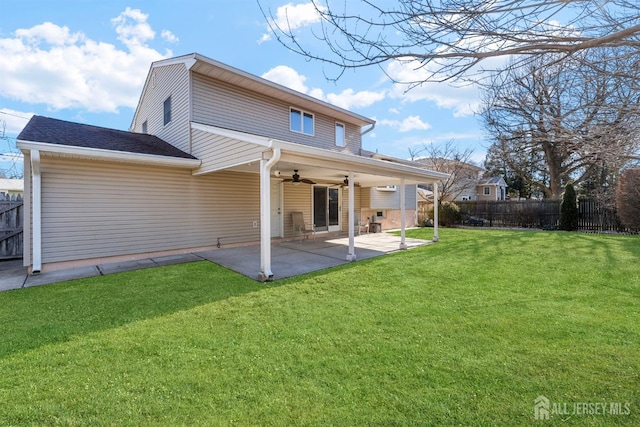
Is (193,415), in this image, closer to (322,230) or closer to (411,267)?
(411,267)

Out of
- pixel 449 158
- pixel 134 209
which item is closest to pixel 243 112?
pixel 134 209

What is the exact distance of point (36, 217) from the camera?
20.5ft

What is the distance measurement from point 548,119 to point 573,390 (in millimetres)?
3289

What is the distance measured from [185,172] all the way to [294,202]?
4.14 metres

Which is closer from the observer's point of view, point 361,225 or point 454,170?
point 361,225

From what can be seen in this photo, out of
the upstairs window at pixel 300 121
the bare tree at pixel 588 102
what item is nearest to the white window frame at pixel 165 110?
the upstairs window at pixel 300 121

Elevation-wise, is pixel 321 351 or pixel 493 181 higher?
pixel 493 181

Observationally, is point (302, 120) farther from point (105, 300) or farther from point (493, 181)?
point (493, 181)

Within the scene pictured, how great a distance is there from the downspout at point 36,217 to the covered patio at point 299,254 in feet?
10.9

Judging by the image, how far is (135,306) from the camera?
14.4 feet

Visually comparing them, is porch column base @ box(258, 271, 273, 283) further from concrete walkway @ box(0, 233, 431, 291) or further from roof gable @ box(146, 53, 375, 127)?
roof gable @ box(146, 53, 375, 127)

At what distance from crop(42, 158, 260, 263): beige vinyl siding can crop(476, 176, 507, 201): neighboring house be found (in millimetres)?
31397

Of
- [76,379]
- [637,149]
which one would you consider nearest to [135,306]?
[76,379]

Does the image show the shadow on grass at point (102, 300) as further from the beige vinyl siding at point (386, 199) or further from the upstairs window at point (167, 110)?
the beige vinyl siding at point (386, 199)
